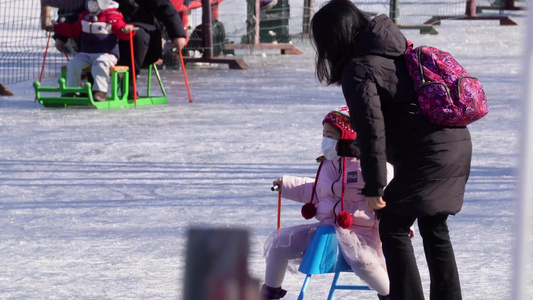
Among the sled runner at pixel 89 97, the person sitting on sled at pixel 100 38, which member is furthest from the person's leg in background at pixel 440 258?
the person sitting on sled at pixel 100 38

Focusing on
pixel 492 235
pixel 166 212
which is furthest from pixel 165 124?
pixel 492 235

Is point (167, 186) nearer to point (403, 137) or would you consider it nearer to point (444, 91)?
point (403, 137)

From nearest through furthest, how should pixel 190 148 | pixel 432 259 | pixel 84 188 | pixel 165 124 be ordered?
pixel 432 259 → pixel 84 188 → pixel 190 148 → pixel 165 124

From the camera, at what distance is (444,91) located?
2604 millimetres

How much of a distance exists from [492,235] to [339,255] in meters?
1.38

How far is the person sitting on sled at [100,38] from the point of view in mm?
7793

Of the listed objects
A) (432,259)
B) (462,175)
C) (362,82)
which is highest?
(362,82)

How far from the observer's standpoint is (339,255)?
109 inches

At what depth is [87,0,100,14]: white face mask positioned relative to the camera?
7788 millimetres

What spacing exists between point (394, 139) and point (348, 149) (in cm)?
16

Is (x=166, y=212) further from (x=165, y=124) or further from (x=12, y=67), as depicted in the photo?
(x=12, y=67)

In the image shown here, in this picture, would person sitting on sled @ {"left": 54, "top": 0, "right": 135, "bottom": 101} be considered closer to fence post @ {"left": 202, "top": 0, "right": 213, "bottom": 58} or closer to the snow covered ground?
the snow covered ground

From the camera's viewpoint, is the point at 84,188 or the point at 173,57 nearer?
the point at 84,188

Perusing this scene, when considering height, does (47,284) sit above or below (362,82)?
below
